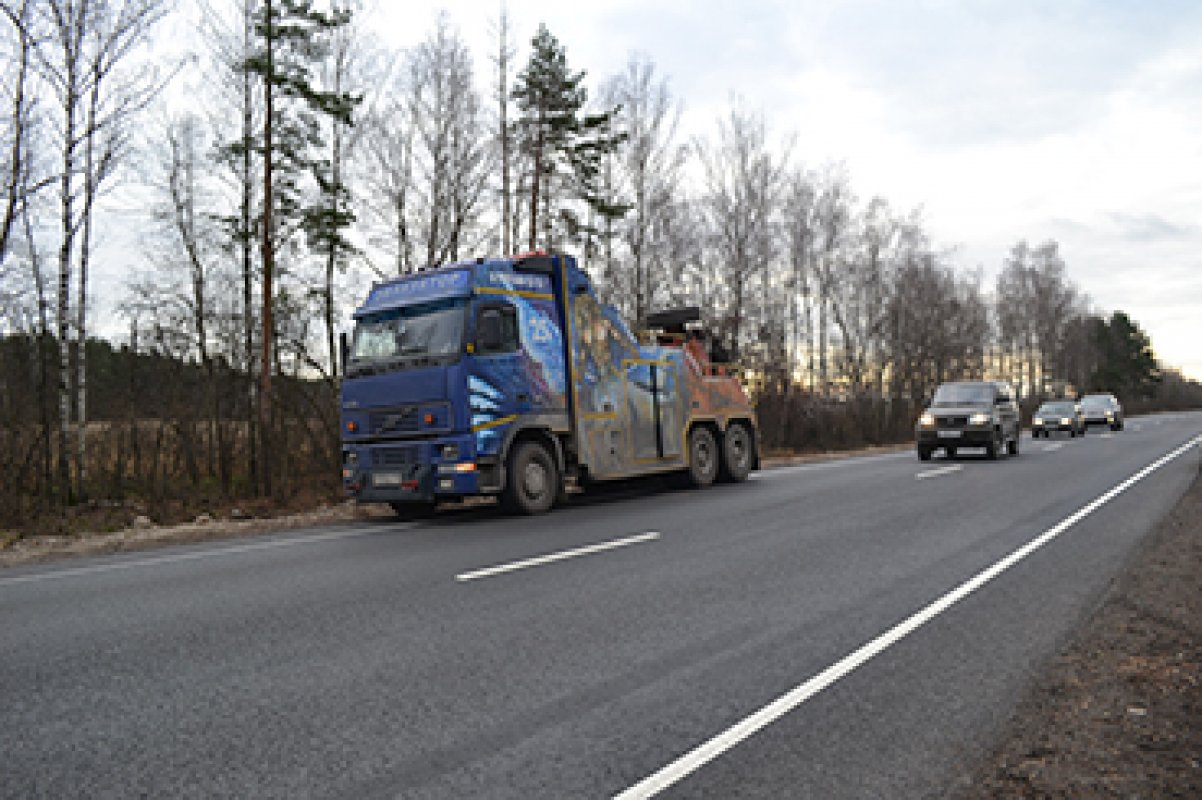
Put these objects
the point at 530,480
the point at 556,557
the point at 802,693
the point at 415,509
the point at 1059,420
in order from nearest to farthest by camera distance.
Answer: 1. the point at 802,693
2. the point at 556,557
3. the point at 530,480
4. the point at 415,509
5. the point at 1059,420

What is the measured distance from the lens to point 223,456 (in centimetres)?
1553

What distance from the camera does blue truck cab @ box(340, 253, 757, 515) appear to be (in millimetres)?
10734

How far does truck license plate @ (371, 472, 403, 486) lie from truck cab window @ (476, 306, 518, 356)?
2012 mm

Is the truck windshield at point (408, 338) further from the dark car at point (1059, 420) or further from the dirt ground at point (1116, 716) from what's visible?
the dark car at point (1059, 420)

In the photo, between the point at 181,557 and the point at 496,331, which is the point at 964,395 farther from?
the point at 181,557

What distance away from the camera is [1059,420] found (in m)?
35.6

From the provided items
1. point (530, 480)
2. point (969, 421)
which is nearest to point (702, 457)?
point (530, 480)

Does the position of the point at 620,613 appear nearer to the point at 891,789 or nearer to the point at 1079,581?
the point at 891,789

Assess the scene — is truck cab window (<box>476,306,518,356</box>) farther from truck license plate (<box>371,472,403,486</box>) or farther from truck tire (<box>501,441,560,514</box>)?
truck license plate (<box>371,472,403,486</box>)

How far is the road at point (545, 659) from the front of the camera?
3.33m

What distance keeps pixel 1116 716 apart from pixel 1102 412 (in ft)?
143

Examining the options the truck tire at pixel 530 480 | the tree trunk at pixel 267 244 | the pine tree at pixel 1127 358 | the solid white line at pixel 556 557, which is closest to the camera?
the solid white line at pixel 556 557

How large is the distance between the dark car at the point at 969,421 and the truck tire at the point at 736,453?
612cm

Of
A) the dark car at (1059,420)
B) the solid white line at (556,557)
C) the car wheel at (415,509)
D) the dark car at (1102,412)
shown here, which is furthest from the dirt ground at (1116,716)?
the dark car at (1102,412)
